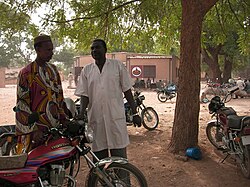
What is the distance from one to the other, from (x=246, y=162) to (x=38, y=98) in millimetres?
2879

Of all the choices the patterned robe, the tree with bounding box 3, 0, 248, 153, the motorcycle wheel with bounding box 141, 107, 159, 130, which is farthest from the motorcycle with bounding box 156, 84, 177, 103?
the patterned robe

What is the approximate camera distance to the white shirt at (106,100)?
3.16 meters

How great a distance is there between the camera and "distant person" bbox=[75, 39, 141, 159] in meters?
3.15

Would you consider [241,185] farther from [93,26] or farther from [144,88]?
[144,88]

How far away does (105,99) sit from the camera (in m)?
3.15

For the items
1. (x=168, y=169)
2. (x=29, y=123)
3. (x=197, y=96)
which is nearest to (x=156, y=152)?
(x=168, y=169)

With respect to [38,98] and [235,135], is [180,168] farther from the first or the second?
[38,98]

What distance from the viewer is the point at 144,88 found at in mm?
25641

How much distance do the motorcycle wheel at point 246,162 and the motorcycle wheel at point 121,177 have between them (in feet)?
6.11

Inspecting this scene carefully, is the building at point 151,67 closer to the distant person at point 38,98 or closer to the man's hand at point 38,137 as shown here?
the distant person at point 38,98

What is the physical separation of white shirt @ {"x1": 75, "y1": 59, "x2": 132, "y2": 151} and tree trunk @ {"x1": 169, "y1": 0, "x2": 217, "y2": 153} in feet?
6.60

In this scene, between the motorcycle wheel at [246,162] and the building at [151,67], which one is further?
the building at [151,67]

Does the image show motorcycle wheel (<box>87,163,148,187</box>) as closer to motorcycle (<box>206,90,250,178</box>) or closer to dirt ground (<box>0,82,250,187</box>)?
dirt ground (<box>0,82,250,187</box>)

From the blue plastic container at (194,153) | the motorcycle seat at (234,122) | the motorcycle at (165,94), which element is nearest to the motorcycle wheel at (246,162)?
the motorcycle seat at (234,122)
